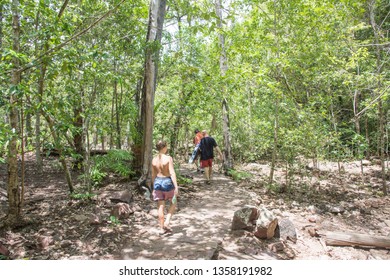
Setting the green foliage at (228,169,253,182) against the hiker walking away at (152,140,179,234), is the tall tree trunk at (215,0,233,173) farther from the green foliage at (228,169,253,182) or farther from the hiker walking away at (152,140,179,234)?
the hiker walking away at (152,140,179,234)

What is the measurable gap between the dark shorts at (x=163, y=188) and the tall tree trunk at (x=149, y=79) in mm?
2639

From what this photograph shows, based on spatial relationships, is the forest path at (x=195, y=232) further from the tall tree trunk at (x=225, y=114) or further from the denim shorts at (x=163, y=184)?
the tall tree trunk at (x=225, y=114)

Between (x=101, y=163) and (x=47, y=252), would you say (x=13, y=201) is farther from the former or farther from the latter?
(x=101, y=163)

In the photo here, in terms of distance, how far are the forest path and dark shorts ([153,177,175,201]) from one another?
787 mm

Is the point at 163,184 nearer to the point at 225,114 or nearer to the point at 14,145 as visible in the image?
the point at 14,145

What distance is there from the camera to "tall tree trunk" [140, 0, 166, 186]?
7.78 meters

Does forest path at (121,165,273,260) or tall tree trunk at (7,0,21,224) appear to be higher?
tall tree trunk at (7,0,21,224)

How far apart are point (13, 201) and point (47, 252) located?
1329mm

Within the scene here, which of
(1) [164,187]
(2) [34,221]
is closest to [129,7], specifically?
(1) [164,187]

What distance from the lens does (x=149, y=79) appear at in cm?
793

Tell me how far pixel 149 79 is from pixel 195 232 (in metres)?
4.43

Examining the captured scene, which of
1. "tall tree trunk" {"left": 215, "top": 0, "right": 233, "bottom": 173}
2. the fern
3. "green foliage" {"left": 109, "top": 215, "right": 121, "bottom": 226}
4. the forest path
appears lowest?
the forest path

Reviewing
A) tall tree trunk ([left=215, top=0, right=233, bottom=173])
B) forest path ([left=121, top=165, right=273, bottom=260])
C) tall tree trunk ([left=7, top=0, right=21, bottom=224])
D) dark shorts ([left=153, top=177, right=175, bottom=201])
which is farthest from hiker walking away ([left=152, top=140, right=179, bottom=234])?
tall tree trunk ([left=215, top=0, right=233, bottom=173])

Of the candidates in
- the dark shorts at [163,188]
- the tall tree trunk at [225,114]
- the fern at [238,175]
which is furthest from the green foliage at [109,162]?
the tall tree trunk at [225,114]
